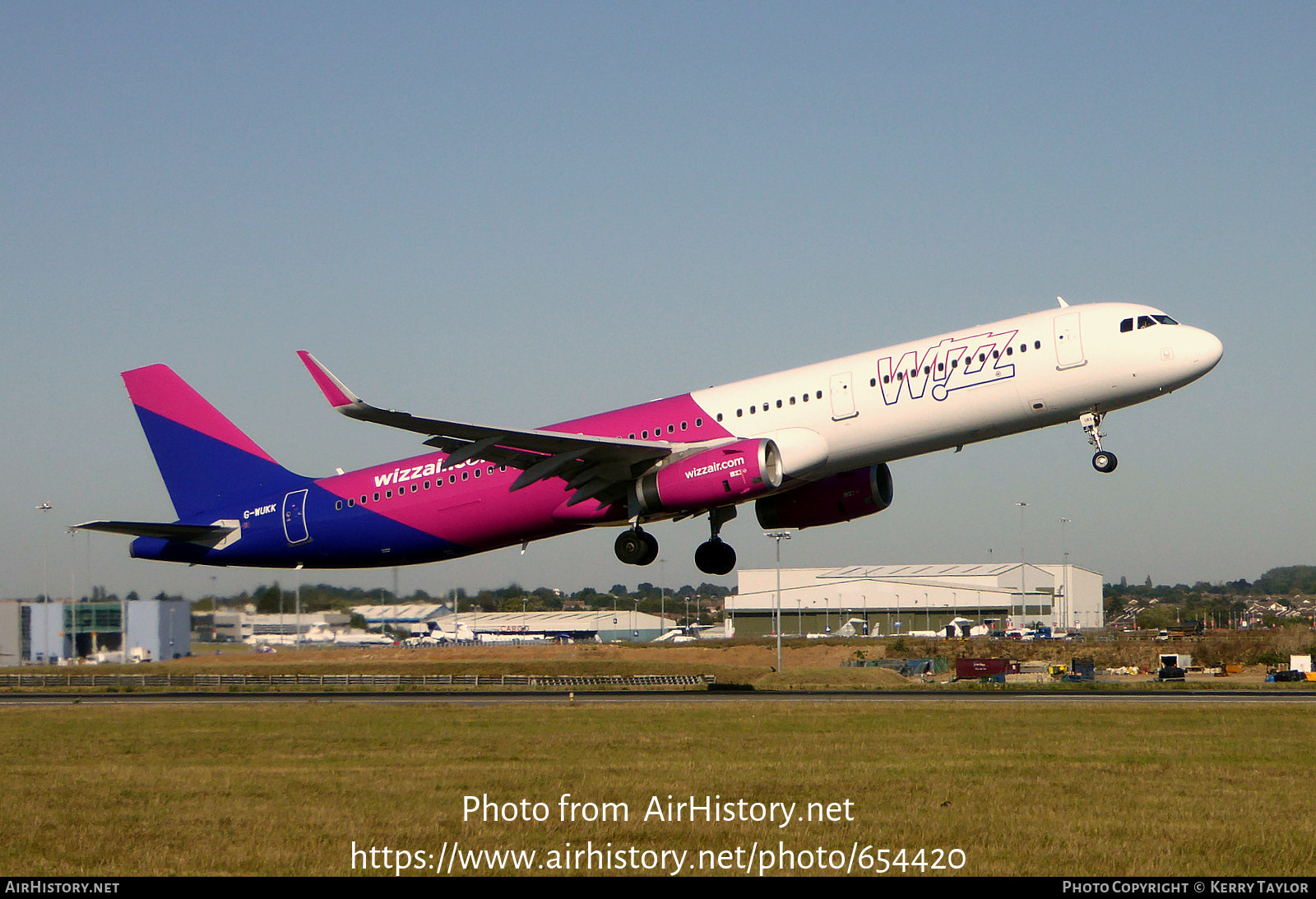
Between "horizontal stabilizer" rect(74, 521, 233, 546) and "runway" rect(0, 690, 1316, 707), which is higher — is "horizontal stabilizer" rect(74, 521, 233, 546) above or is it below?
above

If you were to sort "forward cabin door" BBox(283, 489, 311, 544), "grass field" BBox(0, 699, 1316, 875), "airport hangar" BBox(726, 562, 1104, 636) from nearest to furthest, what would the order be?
"grass field" BBox(0, 699, 1316, 875) → "forward cabin door" BBox(283, 489, 311, 544) → "airport hangar" BBox(726, 562, 1104, 636)

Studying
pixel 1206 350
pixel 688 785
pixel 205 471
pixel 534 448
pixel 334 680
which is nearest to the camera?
pixel 688 785

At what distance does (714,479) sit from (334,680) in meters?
38.0

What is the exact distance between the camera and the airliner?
29.5 metres

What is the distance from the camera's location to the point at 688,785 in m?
22.0

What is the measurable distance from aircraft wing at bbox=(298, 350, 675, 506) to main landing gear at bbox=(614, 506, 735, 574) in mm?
1416

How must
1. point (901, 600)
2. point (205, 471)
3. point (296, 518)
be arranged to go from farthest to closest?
point (901, 600)
point (205, 471)
point (296, 518)

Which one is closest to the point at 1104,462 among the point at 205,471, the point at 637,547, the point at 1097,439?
the point at 1097,439

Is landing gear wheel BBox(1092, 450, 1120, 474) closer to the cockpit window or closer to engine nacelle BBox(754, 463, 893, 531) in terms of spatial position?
the cockpit window

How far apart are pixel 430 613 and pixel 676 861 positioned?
197 feet

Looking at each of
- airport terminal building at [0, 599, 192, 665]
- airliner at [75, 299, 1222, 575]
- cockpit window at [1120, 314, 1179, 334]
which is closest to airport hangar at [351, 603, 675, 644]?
airport terminal building at [0, 599, 192, 665]

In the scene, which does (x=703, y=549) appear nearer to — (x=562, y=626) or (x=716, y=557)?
(x=716, y=557)

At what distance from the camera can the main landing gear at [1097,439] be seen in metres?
30.1
